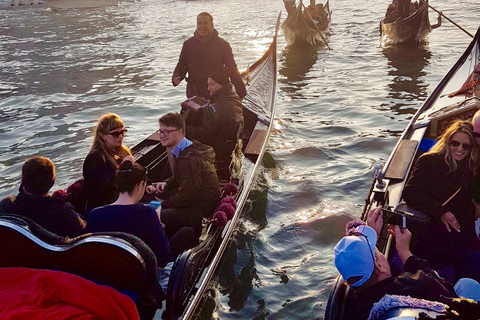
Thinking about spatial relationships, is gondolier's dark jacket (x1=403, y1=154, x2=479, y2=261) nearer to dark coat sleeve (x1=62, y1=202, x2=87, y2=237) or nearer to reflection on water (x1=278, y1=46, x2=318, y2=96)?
dark coat sleeve (x1=62, y1=202, x2=87, y2=237)

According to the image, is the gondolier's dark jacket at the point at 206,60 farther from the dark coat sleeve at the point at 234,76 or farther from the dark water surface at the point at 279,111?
the dark water surface at the point at 279,111

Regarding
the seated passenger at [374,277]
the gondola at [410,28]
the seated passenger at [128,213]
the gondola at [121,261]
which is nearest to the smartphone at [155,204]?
the gondola at [121,261]

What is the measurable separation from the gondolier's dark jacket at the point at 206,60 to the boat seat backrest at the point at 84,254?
11.0 ft

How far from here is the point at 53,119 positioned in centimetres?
912

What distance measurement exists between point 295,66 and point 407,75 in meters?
2.95

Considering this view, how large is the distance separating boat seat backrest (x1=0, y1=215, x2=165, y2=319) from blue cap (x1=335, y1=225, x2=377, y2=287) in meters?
0.91

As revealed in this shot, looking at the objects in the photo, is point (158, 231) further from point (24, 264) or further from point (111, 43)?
point (111, 43)

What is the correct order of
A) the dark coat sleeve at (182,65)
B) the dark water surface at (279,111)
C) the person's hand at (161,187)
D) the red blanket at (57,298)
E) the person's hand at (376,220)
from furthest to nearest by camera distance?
the dark coat sleeve at (182,65), the dark water surface at (279,111), the person's hand at (161,187), the person's hand at (376,220), the red blanket at (57,298)

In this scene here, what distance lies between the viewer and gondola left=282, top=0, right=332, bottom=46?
13688mm

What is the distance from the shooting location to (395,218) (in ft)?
10.4

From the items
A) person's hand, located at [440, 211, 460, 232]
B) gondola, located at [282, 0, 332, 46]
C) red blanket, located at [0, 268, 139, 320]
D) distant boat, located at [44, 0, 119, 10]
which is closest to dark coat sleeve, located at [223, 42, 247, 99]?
person's hand, located at [440, 211, 460, 232]

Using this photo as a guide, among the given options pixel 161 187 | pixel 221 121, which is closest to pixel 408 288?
pixel 161 187

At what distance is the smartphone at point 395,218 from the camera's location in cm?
311

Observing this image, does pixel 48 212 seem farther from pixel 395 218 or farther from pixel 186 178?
pixel 395 218
